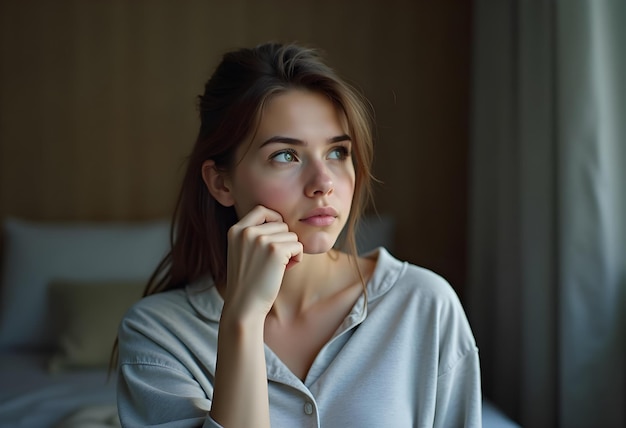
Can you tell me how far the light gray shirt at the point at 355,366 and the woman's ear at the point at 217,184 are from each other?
215 mm

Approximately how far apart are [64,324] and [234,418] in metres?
1.69

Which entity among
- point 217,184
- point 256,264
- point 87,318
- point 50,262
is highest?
point 217,184

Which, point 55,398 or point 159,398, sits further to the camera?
point 55,398

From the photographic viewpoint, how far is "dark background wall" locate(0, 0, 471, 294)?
3.27m

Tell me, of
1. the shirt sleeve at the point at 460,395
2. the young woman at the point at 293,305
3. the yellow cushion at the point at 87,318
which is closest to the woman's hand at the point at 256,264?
the young woman at the point at 293,305

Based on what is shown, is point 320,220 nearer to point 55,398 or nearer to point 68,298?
point 55,398

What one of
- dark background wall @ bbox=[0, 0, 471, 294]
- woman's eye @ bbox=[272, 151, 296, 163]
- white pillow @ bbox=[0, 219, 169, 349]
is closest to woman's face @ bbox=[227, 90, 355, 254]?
woman's eye @ bbox=[272, 151, 296, 163]

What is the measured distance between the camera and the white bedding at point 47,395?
2109 mm

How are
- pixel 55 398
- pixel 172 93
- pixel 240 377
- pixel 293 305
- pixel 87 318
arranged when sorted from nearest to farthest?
pixel 240 377 → pixel 293 305 → pixel 55 398 → pixel 87 318 → pixel 172 93

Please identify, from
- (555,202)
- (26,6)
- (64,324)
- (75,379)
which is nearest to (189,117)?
(26,6)

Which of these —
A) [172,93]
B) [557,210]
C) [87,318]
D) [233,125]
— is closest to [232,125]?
[233,125]

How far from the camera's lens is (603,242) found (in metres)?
2.03

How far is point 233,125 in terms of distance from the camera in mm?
1437

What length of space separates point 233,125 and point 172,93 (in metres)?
1.97
